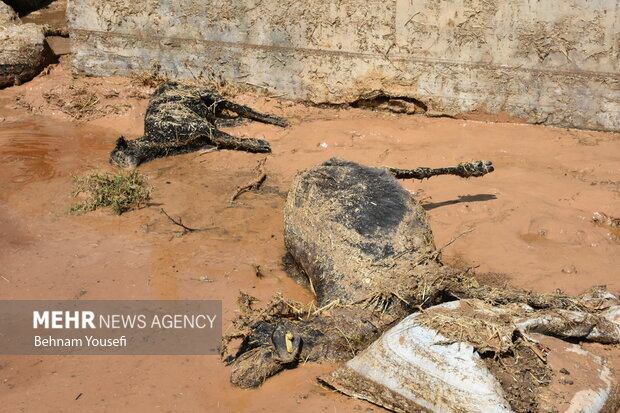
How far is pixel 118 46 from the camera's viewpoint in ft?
25.7

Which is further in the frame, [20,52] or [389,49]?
[20,52]

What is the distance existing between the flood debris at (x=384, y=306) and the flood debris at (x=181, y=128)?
7.67ft

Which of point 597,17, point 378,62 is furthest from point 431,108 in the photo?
point 597,17

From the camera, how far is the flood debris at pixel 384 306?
128 inches

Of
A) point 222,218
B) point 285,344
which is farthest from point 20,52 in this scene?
point 285,344

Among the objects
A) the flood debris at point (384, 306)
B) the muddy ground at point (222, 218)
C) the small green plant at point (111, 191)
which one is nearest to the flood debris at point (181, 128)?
the muddy ground at point (222, 218)

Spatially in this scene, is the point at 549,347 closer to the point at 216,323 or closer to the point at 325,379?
the point at 325,379

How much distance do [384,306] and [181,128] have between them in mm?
3577

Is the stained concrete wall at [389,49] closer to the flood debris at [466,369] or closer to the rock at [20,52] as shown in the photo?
the rock at [20,52]

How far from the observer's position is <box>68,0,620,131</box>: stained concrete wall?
6719 millimetres

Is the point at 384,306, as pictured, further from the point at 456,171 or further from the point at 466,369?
the point at 456,171

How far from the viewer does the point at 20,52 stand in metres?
7.89

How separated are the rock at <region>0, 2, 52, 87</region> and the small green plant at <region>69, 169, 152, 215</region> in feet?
8.94

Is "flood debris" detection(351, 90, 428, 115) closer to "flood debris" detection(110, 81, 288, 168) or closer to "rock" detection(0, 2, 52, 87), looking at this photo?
"flood debris" detection(110, 81, 288, 168)
